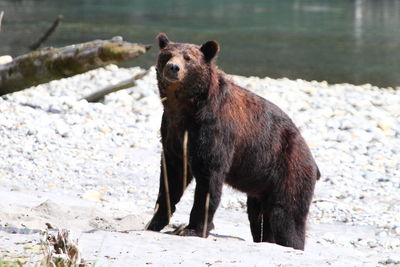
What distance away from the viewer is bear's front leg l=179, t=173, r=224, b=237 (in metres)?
5.36

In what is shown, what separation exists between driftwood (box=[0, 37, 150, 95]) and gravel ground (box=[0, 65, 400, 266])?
1.34 ft


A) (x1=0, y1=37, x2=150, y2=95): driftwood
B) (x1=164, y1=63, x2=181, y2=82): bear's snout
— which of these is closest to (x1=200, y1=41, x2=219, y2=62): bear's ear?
(x1=164, y1=63, x2=181, y2=82): bear's snout

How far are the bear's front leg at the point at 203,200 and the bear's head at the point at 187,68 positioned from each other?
1.86 feet

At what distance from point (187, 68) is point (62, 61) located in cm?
488

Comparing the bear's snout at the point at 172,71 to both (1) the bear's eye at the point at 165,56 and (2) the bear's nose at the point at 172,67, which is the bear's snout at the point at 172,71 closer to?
(2) the bear's nose at the point at 172,67

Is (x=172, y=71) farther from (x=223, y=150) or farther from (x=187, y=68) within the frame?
(x=223, y=150)

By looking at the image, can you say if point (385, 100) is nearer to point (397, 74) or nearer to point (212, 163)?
point (397, 74)

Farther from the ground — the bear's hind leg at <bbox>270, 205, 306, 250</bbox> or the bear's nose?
the bear's nose

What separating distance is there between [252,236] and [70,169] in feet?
9.15

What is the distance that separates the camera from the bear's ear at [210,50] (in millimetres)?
5422

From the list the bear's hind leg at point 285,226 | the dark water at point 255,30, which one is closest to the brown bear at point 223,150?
the bear's hind leg at point 285,226

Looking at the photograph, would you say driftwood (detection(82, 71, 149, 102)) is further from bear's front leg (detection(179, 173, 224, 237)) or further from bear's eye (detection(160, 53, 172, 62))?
bear's front leg (detection(179, 173, 224, 237))

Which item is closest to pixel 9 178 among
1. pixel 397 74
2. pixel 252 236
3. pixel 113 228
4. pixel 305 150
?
pixel 113 228

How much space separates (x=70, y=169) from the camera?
8398 mm
